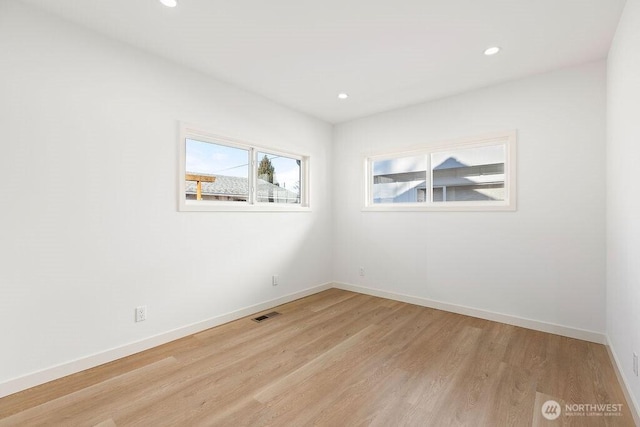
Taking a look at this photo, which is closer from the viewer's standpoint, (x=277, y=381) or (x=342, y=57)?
(x=277, y=381)

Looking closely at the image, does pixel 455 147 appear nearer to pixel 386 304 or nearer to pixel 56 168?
pixel 386 304

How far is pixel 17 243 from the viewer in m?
1.98

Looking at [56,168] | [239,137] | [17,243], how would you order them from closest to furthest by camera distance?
[17,243] → [56,168] → [239,137]

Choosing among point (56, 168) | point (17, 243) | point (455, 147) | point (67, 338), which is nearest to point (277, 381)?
point (67, 338)

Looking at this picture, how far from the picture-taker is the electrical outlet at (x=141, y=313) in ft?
8.34

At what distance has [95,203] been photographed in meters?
2.31

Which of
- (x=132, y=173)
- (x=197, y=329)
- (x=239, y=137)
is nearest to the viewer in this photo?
(x=132, y=173)

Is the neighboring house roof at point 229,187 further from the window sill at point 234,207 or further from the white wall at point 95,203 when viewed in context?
the white wall at point 95,203

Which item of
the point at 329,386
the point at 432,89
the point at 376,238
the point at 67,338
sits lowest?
the point at 329,386

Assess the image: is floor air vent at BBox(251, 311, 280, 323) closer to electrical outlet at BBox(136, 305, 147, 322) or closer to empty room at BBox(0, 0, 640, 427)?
empty room at BBox(0, 0, 640, 427)

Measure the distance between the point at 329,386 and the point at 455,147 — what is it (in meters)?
2.99

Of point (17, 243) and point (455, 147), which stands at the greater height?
point (455, 147)

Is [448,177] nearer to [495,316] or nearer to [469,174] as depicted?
[469,174]

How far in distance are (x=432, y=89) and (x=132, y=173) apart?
3233 mm
